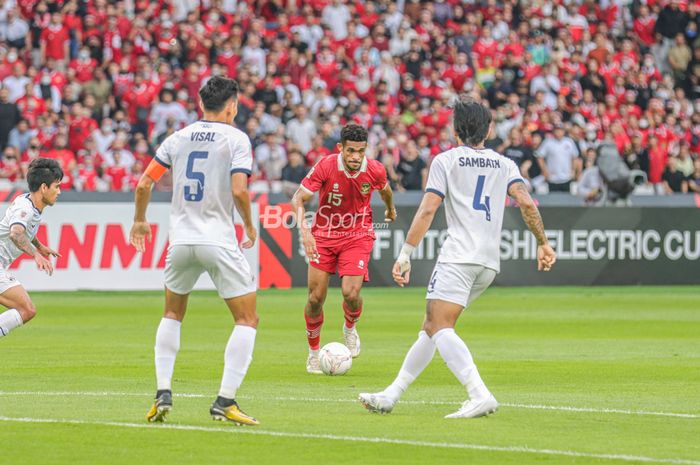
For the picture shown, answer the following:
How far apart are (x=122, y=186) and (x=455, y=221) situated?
17860 millimetres

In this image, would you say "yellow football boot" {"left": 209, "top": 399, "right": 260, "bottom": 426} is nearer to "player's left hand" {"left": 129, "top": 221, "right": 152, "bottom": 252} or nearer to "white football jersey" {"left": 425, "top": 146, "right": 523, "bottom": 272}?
"player's left hand" {"left": 129, "top": 221, "right": 152, "bottom": 252}

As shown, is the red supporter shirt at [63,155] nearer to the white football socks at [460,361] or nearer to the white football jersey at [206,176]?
the white football jersey at [206,176]

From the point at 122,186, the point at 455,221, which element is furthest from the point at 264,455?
the point at 122,186

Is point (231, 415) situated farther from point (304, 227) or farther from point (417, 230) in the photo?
point (304, 227)

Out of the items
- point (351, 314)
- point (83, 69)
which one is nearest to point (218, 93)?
point (351, 314)

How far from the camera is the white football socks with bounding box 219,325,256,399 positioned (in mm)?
9961

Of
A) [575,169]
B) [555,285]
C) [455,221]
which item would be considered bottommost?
[555,285]

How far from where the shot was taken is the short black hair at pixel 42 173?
1366cm

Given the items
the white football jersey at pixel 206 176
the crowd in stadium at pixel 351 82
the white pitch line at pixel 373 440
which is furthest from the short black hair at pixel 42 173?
the crowd in stadium at pixel 351 82

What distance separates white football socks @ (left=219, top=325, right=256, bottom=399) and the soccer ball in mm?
4188

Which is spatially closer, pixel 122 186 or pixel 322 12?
pixel 122 186

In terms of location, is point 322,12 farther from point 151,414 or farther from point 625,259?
point 151,414

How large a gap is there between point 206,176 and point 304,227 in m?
4.13

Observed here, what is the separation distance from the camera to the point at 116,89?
3103cm
